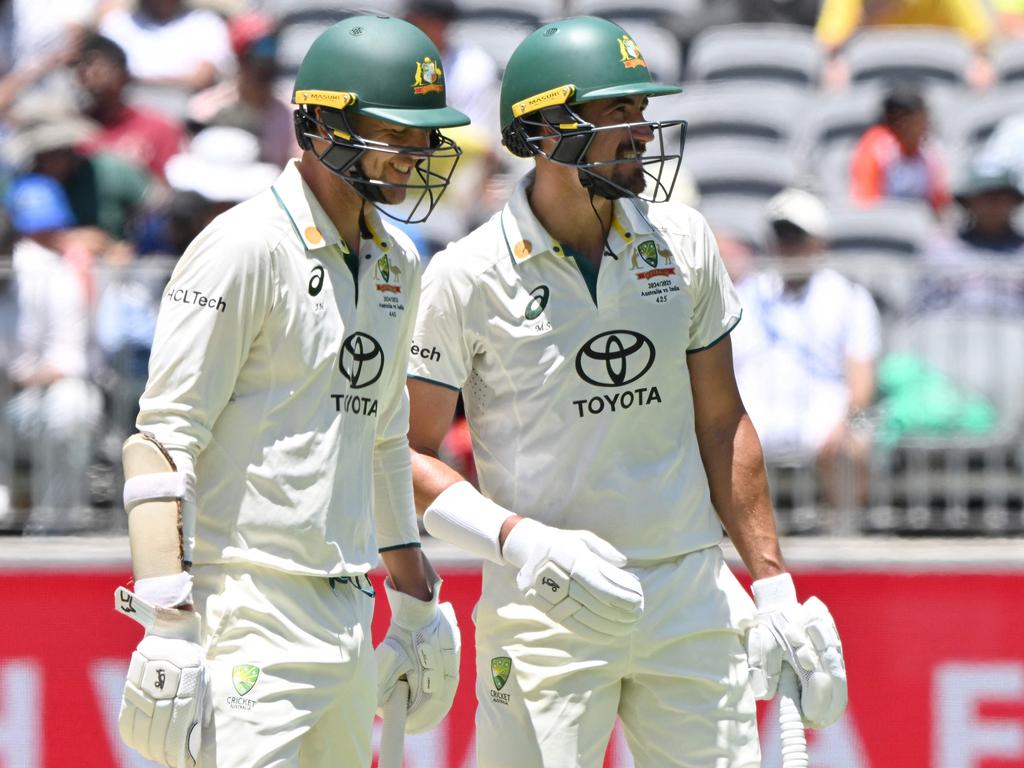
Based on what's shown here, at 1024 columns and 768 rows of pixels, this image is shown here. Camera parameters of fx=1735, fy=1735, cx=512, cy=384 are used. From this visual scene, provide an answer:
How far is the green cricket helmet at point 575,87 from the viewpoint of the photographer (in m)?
3.96

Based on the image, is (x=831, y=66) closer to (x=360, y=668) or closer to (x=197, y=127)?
(x=197, y=127)

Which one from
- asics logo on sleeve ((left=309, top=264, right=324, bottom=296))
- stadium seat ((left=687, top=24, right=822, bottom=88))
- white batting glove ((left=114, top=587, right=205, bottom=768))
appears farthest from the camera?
stadium seat ((left=687, top=24, right=822, bottom=88))

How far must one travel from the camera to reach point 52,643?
6281 millimetres

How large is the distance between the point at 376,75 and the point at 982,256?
476 cm

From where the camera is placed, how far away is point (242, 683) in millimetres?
3529

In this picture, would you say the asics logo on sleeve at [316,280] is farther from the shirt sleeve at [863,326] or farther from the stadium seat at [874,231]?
the stadium seat at [874,231]

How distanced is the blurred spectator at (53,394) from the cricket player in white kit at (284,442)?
302 cm

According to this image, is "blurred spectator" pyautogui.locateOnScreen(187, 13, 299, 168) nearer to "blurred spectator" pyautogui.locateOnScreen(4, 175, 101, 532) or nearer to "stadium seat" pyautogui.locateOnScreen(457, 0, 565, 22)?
"stadium seat" pyautogui.locateOnScreen(457, 0, 565, 22)

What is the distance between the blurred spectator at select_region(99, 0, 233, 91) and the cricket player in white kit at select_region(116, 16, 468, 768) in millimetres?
6470

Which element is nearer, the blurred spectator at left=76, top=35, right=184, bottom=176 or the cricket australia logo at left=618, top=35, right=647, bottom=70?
the cricket australia logo at left=618, top=35, right=647, bottom=70

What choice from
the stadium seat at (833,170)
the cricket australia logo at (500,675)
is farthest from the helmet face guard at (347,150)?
the stadium seat at (833,170)

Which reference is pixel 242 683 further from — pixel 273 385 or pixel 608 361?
pixel 608 361

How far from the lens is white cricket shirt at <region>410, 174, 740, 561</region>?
4.02 m

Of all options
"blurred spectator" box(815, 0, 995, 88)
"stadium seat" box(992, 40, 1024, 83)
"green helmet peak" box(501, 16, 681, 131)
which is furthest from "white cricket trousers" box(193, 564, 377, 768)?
"blurred spectator" box(815, 0, 995, 88)
